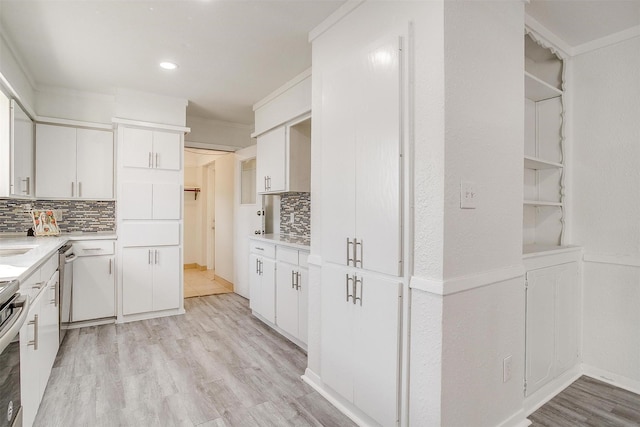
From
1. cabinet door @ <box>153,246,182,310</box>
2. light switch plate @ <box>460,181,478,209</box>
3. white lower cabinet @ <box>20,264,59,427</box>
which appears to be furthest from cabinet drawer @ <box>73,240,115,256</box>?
light switch plate @ <box>460,181,478,209</box>

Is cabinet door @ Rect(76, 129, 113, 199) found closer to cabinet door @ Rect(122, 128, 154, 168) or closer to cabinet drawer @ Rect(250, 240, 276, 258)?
cabinet door @ Rect(122, 128, 154, 168)

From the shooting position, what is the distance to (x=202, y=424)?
1961mm

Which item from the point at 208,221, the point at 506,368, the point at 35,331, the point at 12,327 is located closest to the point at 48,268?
the point at 35,331

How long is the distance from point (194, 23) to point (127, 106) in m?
1.80

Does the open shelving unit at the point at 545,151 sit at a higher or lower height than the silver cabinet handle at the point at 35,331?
higher

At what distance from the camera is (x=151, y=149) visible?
3.84 m

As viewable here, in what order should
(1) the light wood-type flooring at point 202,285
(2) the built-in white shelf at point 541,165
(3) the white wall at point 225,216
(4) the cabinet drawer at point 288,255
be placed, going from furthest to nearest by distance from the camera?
1. (3) the white wall at point 225,216
2. (1) the light wood-type flooring at point 202,285
3. (4) the cabinet drawer at point 288,255
4. (2) the built-in white shelf at point 541,165

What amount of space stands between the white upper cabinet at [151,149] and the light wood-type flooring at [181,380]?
175 cm

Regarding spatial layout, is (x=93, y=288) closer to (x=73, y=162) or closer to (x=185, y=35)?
(x=73, y=162)

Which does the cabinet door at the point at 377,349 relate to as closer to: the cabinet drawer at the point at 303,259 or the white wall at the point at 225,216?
the cabinet drawer at the point at 303,259

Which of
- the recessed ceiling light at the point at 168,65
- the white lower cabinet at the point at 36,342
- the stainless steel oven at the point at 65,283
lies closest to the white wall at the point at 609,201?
the recessed ceiling light at the point at 168,65

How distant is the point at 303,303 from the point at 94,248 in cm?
232

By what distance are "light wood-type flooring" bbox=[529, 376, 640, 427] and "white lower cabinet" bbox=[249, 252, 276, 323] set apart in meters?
2.29

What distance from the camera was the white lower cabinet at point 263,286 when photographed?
347cm
